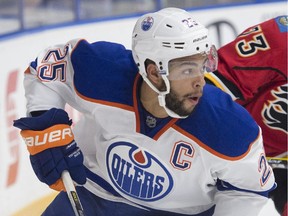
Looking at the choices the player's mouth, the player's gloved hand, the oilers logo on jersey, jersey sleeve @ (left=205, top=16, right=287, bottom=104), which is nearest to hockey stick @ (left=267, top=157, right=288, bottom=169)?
jersey sleeve @ (left=205, top=16, right=287, bottom=104)

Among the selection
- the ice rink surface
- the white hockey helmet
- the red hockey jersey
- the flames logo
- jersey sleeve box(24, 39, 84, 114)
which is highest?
the white hockey helmet

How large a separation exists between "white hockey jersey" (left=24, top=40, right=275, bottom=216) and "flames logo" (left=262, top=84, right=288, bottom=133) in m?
0.50

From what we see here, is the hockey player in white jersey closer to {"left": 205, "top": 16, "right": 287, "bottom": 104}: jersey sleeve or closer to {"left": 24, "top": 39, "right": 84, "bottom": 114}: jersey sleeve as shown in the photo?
{"left": 24, "top": 39, "right": 84, "bottom": 114}: jersey sleeve

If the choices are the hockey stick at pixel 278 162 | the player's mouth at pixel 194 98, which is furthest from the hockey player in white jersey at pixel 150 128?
the hockey stick at pixel 278 162

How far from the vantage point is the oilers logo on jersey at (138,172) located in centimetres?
224

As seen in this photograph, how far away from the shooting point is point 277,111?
8.91 feet

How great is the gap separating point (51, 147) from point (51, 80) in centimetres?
29

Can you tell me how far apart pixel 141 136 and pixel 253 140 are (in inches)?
13.3

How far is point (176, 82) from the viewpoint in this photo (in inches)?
85.2

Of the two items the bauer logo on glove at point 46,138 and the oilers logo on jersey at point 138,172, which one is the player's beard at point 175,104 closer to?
the oilers logo on jersey at point 138,172

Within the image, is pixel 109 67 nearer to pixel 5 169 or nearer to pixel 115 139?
pixel 115 139

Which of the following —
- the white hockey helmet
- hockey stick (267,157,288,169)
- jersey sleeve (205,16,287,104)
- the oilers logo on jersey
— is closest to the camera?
the white hockey helmet

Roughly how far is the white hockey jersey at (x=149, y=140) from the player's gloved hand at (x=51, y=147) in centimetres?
10

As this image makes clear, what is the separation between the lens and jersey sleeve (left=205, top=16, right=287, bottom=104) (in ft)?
8.58
